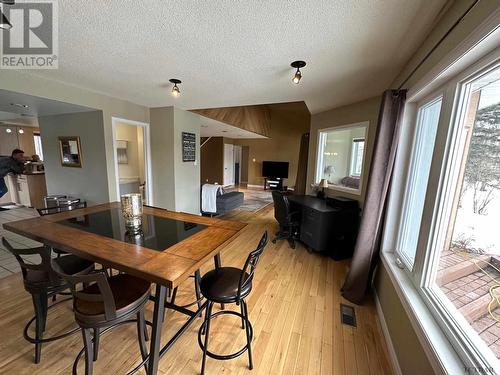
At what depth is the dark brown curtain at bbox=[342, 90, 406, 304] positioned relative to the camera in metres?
1.86

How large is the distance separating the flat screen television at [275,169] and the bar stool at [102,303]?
854 centimetres

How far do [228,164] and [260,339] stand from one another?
27.7ft

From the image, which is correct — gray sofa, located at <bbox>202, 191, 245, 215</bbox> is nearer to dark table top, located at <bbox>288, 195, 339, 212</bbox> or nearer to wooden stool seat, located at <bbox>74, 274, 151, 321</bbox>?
dark table top, located at <bbox>288, 195, 339, 212</bbox>

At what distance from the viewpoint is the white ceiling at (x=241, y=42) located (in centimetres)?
124

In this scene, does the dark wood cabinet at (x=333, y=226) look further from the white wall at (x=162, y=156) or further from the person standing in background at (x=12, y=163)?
the person standing in background at (x=12, y=163)

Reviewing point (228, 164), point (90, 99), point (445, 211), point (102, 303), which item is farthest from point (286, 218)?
point (228, 164)

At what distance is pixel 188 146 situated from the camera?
4.22m

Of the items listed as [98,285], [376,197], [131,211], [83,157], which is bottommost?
[98,285]

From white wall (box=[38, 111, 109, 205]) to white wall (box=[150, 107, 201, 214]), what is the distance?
91cm

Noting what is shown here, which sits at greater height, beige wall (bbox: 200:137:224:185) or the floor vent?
beige wall (bbox: 200:137:224:185)

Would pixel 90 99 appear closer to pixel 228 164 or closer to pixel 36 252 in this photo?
pixel 36 252

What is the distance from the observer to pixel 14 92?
230cm

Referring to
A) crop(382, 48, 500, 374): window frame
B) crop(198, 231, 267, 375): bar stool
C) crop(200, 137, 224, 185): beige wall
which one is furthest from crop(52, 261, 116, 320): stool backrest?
crop(200, 137, 224, 185): beige wall

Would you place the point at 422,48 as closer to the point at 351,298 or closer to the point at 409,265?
the point at 409,265
